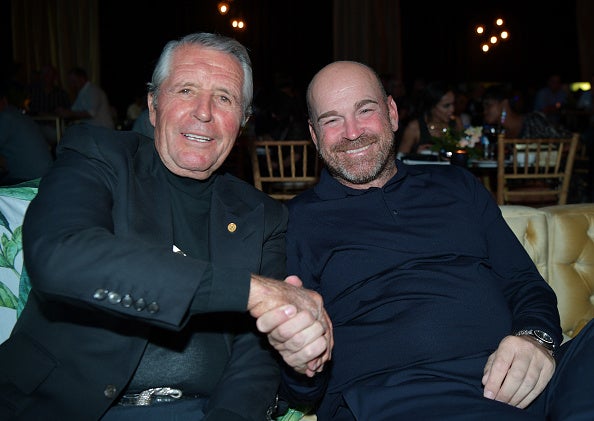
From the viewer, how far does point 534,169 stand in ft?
15.6

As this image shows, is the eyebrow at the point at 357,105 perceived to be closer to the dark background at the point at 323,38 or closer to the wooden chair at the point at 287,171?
the wooden chair at the point at 287,171

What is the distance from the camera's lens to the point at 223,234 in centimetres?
155

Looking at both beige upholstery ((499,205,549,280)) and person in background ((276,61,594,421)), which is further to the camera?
beige upholstery ((499,205,549,280))

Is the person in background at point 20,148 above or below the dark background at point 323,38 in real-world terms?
below

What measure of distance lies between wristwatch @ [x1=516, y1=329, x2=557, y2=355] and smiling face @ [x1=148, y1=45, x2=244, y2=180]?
3.34 ft

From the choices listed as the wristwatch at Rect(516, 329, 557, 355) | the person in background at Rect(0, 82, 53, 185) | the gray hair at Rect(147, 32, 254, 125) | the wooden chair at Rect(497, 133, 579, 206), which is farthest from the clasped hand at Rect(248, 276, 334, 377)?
the person in background at Rect(0, 82, 53, 185)

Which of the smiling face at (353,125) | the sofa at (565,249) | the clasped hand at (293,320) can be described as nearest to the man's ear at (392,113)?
the smiling face at (353,125)

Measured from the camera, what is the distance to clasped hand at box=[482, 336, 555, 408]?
144cm

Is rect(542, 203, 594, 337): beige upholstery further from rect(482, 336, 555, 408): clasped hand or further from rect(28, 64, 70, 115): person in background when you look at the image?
rect(28, 64, 70, 115): person in background

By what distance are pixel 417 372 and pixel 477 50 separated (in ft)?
47.7

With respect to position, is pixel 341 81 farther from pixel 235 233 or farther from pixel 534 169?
pixel 534 169

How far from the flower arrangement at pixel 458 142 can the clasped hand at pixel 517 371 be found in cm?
254

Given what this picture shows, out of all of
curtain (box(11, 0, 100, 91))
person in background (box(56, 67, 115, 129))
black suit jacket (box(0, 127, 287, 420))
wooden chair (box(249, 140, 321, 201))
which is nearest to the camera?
black suit jacket (box(0, 127, 287, 420))

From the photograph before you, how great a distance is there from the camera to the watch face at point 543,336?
1.55 metres
